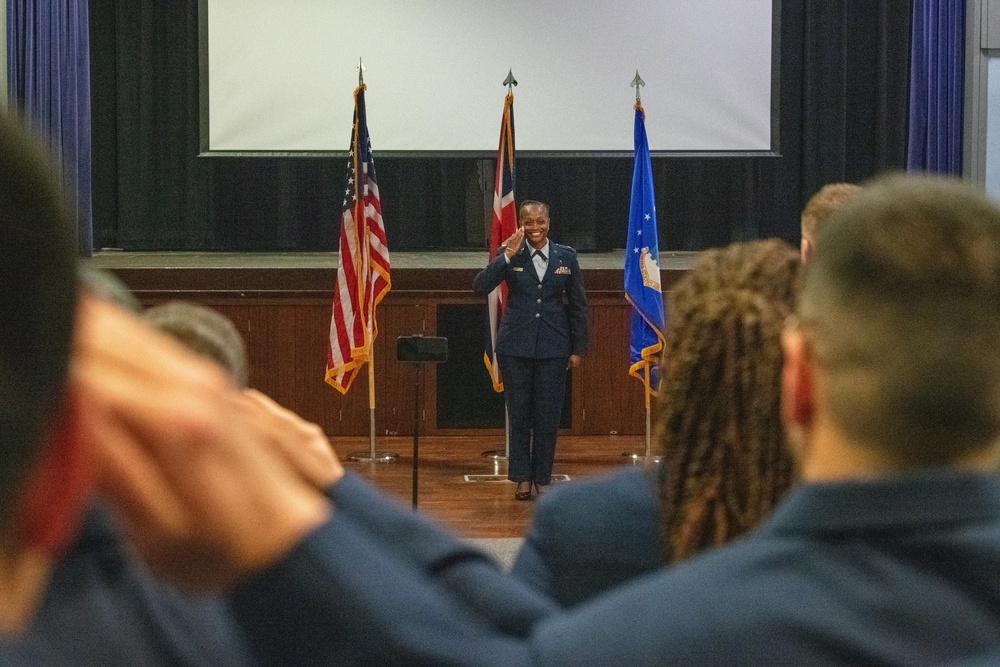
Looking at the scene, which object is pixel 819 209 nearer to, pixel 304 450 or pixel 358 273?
pixel 304 450

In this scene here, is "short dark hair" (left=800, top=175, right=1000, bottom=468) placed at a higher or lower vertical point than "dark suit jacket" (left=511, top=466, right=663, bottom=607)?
higher

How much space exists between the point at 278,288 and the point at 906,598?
6894 millimetres

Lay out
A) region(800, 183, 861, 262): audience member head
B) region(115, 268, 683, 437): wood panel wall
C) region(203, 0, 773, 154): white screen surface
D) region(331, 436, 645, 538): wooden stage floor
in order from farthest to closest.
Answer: region(203, 0, 773, 154): white screen surface
region(115, 268, 683, 437): wood panel wall
region(331, 436, 645, 538): wooden stage floor
region(800, 183, 861, 262): audience member head

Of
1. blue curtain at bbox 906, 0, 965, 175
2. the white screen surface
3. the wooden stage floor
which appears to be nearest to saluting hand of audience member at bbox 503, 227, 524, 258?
the wooden stage floor

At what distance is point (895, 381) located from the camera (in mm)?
647

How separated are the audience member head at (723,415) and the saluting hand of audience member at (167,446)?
2.77 ft

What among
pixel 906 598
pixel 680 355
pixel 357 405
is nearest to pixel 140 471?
pixel 906 598

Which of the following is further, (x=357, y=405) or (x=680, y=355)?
(x=357, y=405)

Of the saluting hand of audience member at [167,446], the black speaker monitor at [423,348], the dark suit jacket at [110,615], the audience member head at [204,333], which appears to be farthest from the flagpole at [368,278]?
the saluting hand of audience member at [167,446]

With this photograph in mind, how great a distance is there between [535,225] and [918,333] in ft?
18.0

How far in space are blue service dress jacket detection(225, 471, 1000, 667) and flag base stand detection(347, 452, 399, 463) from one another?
6.11 metres

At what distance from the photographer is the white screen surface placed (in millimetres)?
8812

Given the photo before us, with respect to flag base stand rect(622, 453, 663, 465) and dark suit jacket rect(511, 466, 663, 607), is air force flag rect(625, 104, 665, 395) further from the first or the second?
dark suit jacket rect(511, 466, 663, 607)

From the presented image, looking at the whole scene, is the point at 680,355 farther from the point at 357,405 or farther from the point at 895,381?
the point at 357,405
